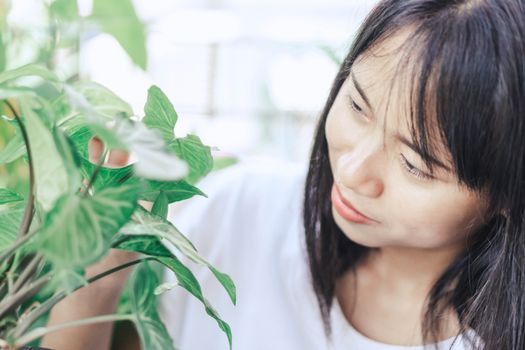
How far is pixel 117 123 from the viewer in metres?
0.36

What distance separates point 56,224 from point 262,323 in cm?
60

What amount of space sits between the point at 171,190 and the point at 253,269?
18.4 inches

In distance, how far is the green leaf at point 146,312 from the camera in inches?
15.5

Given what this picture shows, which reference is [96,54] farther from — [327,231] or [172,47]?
[327,231]

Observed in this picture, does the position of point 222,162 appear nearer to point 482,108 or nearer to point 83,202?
point 482,108

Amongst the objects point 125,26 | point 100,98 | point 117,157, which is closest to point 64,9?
point 125,26

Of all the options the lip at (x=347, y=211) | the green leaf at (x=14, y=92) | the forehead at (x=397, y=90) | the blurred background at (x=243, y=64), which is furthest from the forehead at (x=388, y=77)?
the blurred background at (x=243, y=64)

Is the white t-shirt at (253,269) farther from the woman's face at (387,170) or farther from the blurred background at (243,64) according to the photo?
the blurred background at (243,64)

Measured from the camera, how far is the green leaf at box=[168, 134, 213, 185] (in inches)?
18.4

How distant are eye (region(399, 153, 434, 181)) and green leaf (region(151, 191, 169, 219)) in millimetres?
227

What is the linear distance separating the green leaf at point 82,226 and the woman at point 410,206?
30 centimetres

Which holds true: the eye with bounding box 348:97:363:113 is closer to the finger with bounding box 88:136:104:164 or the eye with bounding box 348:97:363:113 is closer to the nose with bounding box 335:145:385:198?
the nose with bounding box 335:145:385:198

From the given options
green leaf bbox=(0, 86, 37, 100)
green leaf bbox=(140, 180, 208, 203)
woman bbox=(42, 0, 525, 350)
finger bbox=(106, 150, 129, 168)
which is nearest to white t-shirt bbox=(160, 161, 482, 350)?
woman bbox=(42, 0, 525, 350)

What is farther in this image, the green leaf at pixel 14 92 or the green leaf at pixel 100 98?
the green leaf at pixel 100 98
